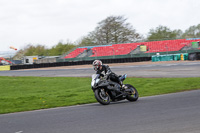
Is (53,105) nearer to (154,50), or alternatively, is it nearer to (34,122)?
(34,122)

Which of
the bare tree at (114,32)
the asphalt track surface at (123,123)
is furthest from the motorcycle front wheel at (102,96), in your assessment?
the bare tree at (114,32)

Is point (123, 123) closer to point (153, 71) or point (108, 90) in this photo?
point (108, 90)

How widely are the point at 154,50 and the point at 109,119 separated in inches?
1519

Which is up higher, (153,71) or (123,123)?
(153,71)

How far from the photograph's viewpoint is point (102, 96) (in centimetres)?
916

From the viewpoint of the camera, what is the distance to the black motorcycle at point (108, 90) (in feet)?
29.4

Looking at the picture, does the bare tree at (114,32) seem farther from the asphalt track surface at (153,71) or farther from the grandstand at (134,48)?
the asphalt track surface at (153,71)

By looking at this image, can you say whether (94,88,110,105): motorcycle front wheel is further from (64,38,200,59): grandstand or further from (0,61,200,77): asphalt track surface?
(64,38,200,59): grandstand

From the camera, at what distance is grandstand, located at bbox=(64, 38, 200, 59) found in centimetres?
4322

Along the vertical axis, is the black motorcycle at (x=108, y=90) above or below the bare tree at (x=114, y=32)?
below

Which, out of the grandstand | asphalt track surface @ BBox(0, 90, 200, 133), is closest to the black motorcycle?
asphalt track surface @ BBox(0, 90, 200, 133)

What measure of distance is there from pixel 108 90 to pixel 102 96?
261mm

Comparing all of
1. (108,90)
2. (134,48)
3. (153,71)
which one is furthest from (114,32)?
(108,90)

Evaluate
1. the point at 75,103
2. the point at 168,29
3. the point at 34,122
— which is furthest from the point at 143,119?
the point at 168,29
